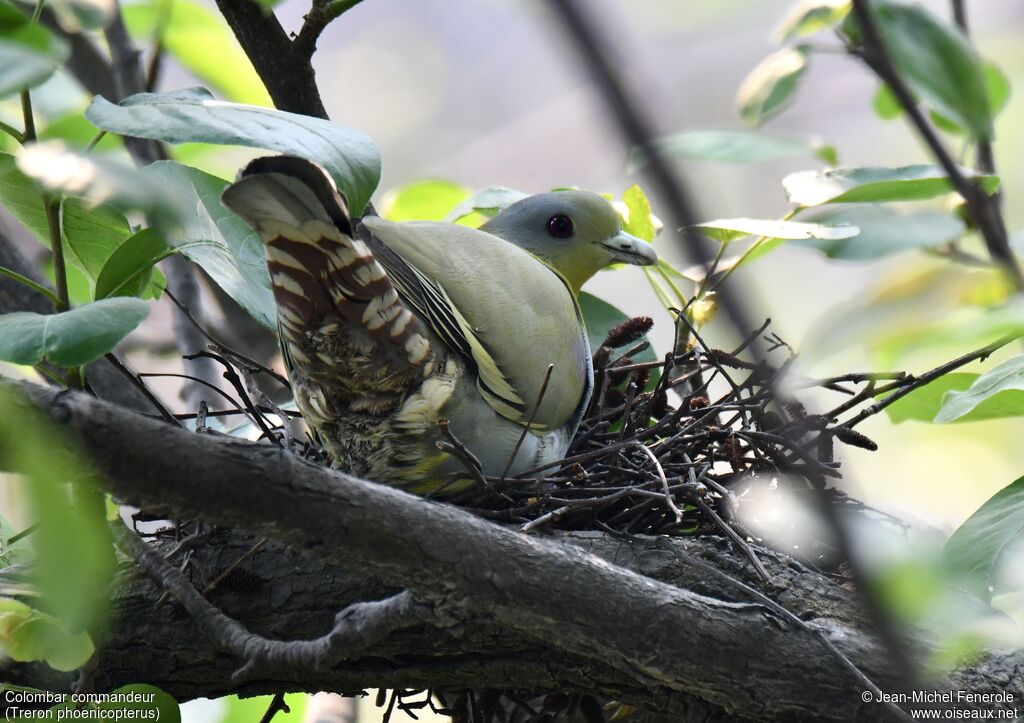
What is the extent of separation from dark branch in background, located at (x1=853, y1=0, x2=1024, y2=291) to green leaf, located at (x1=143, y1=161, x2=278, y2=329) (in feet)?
3.88

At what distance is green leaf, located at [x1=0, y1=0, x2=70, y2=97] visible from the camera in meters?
0.61

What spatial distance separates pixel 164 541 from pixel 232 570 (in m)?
0.29

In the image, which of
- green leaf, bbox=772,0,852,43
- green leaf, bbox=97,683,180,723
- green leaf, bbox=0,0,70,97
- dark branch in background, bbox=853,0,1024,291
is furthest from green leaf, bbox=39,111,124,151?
dark branch in background, bbox=853,0,1024,291

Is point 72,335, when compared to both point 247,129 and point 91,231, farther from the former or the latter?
point 91,231

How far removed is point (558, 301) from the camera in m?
2.12

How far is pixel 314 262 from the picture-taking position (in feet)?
4.77

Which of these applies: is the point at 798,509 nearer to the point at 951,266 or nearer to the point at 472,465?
the point at 472,465

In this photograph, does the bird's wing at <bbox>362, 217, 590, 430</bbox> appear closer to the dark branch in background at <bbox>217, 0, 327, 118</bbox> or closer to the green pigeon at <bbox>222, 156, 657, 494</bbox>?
the green pigeon at <bbox>222, 156, 657, 494</bbox>

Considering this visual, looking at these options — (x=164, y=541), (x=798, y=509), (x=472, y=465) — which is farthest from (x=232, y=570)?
(x=798, y=509)

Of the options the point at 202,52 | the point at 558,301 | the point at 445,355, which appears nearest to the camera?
the point at 445,355

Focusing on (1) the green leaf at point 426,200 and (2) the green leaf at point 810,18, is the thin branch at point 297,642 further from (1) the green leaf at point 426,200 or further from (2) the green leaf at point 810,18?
(1) the green leaf at point 426,200

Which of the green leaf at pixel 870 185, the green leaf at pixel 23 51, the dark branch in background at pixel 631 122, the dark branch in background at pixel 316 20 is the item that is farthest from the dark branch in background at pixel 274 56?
the dark branch in background at pixel 631 122

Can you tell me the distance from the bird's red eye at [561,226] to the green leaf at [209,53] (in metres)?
0.82

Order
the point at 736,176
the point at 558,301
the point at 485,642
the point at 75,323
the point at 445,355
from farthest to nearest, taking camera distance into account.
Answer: the point at 736,176
the point at 558,301
the point at 445,355
the point at 485,642
the point at 75,323
